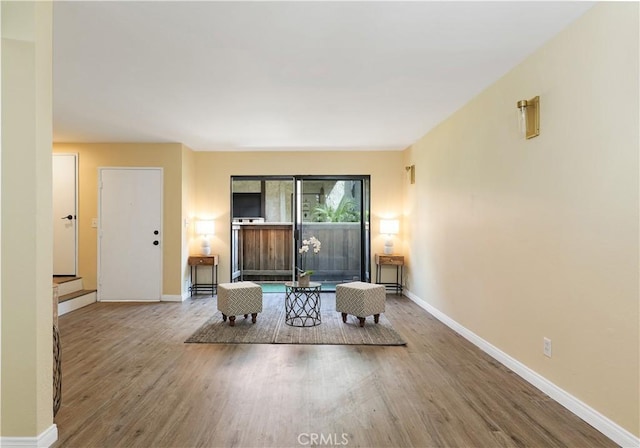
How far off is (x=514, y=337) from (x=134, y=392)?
298 centimetres

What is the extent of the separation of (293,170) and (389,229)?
198cm

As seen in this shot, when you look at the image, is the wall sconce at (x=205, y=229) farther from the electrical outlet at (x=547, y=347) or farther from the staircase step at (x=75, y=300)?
the electrical outlet at (x=547, y=347)

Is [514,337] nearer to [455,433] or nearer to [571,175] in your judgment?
[455,433]

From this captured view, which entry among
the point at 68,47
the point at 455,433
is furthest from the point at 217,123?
the point at 455,433

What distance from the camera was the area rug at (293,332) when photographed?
11.9 feet

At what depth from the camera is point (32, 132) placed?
5.82 ft

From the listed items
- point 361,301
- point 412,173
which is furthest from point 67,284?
point 412,173

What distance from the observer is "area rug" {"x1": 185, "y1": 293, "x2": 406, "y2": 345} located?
3617 mm

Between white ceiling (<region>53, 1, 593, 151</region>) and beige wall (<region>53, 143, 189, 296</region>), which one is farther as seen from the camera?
beige wall (<region>53, 143, 189, 296</region>)

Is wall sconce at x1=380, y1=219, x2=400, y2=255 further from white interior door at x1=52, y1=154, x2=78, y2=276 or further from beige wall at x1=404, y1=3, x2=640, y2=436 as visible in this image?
white interior door at x1=52, y1=154, x2=78, y2=276

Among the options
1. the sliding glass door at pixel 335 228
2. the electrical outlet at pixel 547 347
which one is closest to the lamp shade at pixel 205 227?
the sliding glass door at pixel 335 228

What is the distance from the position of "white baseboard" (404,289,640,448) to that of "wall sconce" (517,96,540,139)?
71.1 inches

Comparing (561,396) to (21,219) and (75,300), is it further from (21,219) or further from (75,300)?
(75,300)

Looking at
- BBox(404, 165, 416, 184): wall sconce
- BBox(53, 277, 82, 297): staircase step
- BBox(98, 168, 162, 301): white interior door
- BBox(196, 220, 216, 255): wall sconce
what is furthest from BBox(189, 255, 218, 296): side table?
BBox(404, 165, 416, 184): wall sconce
